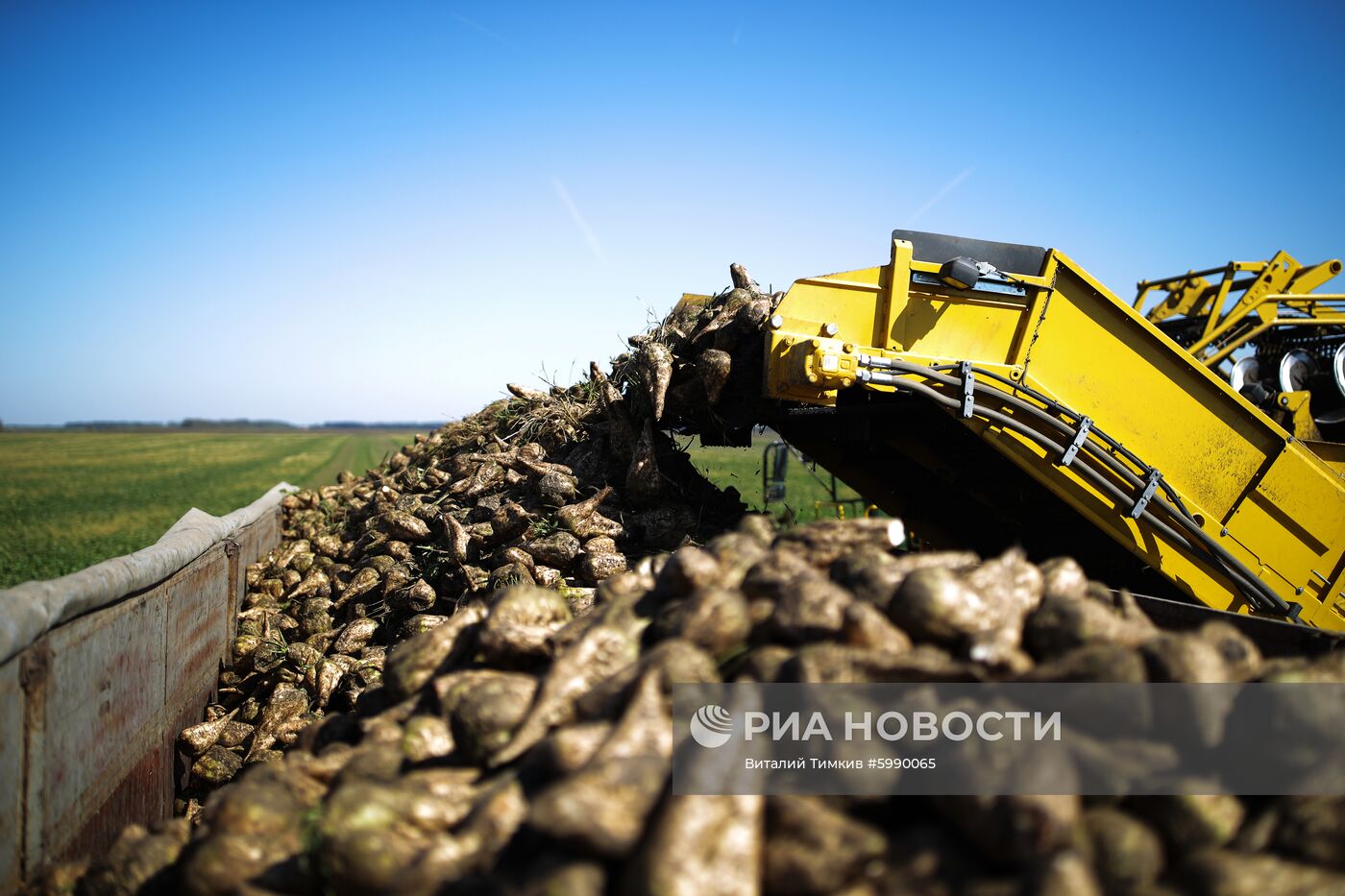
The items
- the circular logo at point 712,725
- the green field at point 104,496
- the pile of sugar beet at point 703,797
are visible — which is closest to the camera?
the pile of sugar beet at point 703,797

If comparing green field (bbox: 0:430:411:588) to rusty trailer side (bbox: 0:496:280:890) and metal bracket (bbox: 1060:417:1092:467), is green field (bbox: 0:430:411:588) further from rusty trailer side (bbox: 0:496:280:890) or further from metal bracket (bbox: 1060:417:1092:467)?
metal bracket (bbox: 1060:417:1092:467)

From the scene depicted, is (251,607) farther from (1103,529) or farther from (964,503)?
(1103,529)

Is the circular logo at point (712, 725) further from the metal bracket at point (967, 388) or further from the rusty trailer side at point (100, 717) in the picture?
the metal bracket at point (967, 388)

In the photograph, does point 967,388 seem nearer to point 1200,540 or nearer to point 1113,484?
point 1113,484

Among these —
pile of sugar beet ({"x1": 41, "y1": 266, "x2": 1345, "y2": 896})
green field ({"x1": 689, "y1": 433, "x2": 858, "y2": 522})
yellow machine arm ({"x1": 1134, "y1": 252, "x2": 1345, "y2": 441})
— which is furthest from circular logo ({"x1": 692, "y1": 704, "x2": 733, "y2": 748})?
yellow machine arm ({"x1": 1134, "y1": 252, "x2": 1345, "y2": 441})

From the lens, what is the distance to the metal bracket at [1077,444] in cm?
551

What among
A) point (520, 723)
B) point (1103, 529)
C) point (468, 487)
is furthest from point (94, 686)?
point (1103, 529)

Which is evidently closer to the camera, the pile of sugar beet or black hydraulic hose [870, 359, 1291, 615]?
the pile of sugar beet

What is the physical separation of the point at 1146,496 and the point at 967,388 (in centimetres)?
150

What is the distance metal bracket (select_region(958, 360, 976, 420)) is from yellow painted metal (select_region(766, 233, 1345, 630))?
0.21 meters

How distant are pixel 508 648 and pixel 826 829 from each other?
Answer: 1.58 m

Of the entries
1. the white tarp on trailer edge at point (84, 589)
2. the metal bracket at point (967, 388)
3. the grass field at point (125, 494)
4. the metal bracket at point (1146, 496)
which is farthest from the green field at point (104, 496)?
the metal bracket at point (1146, 496)

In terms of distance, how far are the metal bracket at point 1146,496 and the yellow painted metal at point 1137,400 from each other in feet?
0.38

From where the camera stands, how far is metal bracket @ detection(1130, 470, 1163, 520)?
554cm
